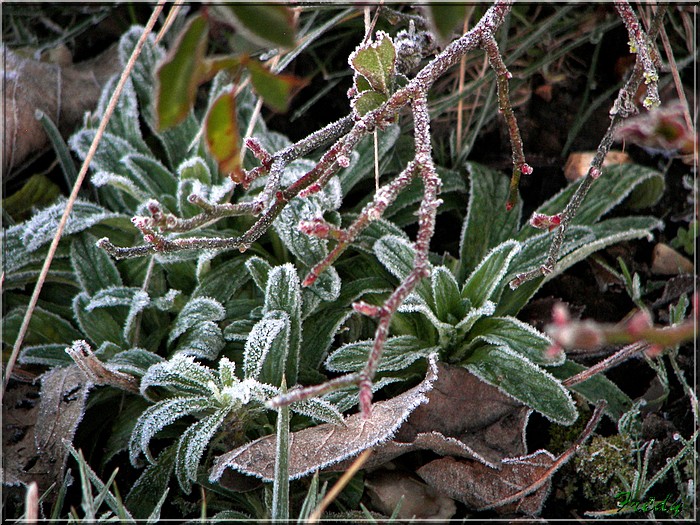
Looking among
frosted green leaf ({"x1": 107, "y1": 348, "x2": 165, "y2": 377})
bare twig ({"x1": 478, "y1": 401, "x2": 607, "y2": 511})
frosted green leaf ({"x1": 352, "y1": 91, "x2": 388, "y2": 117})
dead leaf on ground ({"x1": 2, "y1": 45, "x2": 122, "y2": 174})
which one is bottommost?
bare twig ({"x1": 478, "y1": 401, "x2": 607, "y2": 511})

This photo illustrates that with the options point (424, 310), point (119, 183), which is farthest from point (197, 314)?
point (424, 310)

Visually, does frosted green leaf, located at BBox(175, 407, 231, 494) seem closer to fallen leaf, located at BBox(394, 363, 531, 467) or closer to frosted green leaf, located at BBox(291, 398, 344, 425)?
frosted green leaf, located at BBox(291, 398, 344, 425)

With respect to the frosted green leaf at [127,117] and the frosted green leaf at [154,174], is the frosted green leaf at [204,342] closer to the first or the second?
the frosted green leaf at [154,174]

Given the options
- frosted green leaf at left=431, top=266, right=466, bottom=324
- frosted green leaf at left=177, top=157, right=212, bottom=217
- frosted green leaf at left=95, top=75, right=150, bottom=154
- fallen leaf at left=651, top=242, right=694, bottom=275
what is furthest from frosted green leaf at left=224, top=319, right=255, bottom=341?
fallen leaf at left=651, top=242, right=694, bottom=275

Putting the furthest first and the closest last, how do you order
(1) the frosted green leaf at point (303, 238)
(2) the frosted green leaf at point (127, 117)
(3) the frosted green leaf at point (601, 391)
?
(2) the frosted green leaf at point (127, 117)
(1) the frosted green leaf at point (303, 238)
(3) the frosted green leaf at point (601, 391)

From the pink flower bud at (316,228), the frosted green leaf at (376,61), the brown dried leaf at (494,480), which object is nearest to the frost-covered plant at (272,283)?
the frosted green leaf at (376,61)

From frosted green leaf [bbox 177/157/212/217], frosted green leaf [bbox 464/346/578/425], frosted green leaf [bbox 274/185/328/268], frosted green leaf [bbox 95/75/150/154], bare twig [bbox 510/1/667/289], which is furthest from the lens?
frosted green leaf [bbox 95/75/150/154]
